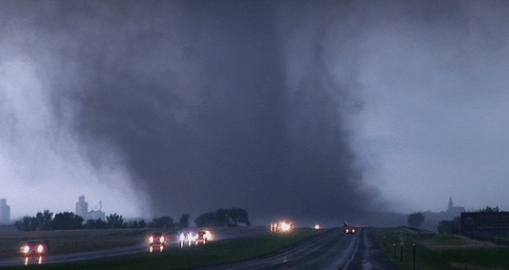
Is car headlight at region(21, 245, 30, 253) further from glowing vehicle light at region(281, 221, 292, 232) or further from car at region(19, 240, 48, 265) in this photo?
glowing vehicle light at region(281, 221, 292, 232)

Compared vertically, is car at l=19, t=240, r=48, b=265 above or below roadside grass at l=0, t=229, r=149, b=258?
above

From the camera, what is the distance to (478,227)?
109 metres

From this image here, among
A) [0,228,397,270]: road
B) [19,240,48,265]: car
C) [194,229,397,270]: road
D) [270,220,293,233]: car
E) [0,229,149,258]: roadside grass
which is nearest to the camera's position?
[194,229,397,270]: road

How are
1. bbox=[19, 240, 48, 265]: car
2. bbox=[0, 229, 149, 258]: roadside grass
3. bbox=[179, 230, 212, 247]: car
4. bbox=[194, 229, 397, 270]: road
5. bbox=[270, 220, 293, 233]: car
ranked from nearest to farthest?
bbox=[194, 229, 397, 270]: road < bbox=[19, 240, 48, 265]: car < bbox=[0, 229, 149, 258]: roadside grass < bbox=[179, 230, 212, 247]: car < bbox=[270, 220, 293, 233]: car

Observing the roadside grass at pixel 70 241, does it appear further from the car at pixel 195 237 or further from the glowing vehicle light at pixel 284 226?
the glowing vehicle light at pixel 284 226

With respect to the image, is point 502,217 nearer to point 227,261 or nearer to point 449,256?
point 449,256

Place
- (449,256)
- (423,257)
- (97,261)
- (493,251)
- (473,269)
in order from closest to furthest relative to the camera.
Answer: (97,261) < (473,269) < (423,257) < (449,256) < (493,251)

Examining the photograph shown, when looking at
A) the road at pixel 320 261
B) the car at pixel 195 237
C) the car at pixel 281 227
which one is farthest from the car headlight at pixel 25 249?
the car at pixel 281 227

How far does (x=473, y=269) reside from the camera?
58000 mm

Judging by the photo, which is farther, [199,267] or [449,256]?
[449,256]

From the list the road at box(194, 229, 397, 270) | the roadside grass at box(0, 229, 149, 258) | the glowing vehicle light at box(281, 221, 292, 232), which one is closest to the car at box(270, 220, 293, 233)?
the glowing vehicle light at box(281, 221, 292, 232)

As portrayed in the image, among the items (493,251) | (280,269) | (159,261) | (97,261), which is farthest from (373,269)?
(493,251)

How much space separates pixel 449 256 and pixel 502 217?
41.3 meters

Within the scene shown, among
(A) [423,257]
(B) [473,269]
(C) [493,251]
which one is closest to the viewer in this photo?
(B) [473,269]
